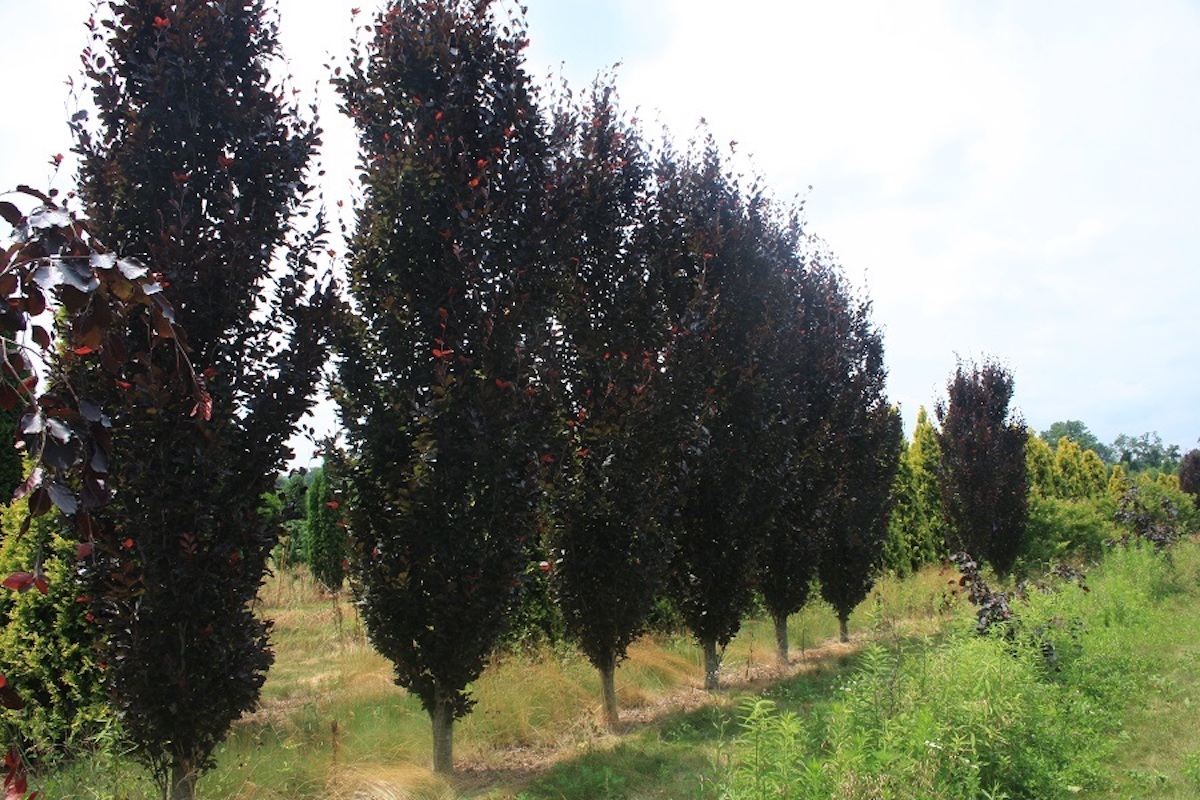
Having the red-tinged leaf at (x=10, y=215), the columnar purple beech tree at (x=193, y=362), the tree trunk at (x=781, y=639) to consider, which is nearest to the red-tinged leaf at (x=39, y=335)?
the red-tinged leaf at (x=10, y=215)

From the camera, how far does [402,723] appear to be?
7.20 metres

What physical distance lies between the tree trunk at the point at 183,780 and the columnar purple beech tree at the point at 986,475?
552 inches

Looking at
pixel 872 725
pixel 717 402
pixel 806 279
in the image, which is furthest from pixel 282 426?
pixel 806 279

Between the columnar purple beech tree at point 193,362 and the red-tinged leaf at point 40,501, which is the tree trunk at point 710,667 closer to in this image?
the columnar purple beech tree at point 193,362

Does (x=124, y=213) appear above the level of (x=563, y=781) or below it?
above

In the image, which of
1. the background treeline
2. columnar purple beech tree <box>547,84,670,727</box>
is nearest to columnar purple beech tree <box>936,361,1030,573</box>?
the background treeline

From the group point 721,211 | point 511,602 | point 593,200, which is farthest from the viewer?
point 721,211

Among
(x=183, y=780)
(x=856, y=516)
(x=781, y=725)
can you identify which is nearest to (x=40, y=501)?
(x=781, y=725)

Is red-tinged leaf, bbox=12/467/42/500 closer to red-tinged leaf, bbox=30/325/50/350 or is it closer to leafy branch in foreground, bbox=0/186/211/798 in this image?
leafy branch in foreground, bbox=0/186/211/798

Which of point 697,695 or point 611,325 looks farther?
point 697,695

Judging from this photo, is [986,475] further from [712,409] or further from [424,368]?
[424,368]

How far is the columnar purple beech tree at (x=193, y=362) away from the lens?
4617mm

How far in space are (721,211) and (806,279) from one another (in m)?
2.58

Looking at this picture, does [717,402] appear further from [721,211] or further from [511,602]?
[511,602]
